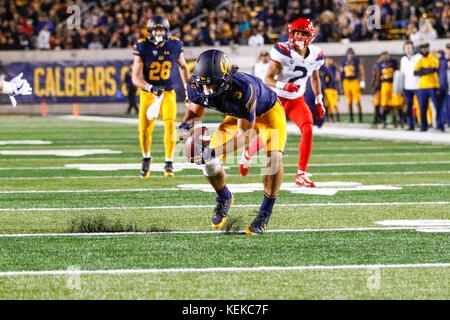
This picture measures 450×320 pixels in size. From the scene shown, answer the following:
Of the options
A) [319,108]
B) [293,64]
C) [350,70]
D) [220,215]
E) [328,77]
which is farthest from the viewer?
[328,77]

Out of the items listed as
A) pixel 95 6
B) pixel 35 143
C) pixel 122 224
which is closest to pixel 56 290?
pixel 122 224

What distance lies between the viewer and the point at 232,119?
328 inches

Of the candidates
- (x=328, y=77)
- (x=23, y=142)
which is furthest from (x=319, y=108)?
(x=328, y=77)

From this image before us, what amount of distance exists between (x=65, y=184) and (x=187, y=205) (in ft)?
7.73

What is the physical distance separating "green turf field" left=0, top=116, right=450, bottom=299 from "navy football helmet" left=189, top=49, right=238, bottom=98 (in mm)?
993

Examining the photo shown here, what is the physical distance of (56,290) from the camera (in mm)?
5793

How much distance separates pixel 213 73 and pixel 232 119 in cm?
106

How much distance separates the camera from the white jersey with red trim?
11688mm

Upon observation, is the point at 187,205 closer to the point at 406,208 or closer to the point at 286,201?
the point at 286,201

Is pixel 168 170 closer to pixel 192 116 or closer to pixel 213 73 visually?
pixel 192 116

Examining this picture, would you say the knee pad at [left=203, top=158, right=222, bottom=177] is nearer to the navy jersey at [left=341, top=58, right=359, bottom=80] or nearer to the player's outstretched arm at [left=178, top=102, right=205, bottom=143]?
the player's outstretched arm at [left=178, top=102, right=205, bottom=143]

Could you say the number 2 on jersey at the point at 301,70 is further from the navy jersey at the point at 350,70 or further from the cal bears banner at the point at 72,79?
the cal bears banner at the point at 72,79

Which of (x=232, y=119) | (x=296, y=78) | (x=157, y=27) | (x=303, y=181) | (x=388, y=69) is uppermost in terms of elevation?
(x=232, y=119)

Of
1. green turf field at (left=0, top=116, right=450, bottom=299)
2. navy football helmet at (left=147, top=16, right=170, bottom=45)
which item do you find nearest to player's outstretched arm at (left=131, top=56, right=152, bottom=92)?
navy football helmet at (left=147, top=16, right=170, bottom=45)
